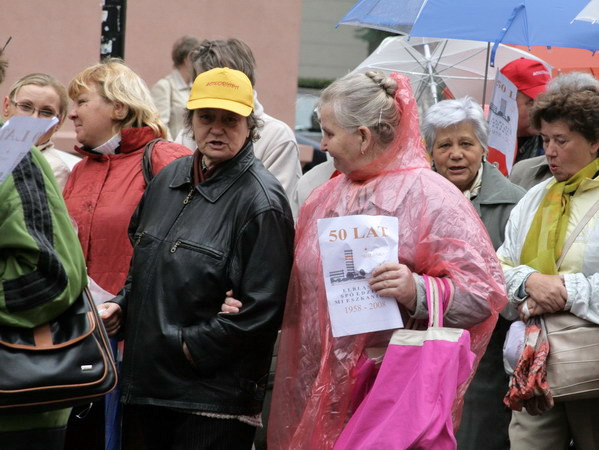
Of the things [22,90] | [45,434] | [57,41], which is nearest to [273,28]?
[57,41]

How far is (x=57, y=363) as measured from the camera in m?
3.34

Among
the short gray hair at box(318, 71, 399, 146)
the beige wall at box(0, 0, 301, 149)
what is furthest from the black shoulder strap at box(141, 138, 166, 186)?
the beige wall at box(0, 0, 301, 149)

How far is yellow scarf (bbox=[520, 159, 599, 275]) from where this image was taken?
447 centimetres

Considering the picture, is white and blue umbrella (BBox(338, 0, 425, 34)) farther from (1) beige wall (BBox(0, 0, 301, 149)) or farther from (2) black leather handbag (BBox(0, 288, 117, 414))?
(2) black leather handbag (BBox(0, 288, 117, 414))

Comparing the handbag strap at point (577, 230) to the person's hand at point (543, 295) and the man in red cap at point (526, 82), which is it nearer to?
the person's hand at point (543, 295)

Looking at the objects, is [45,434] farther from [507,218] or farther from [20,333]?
[507,218]

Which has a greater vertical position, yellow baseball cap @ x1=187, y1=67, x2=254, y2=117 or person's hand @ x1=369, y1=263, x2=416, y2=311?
yellow baseball cap @ x1=187, y1=67, x2=254, y2=117

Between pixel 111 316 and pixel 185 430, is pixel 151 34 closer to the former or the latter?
pixel 111 316

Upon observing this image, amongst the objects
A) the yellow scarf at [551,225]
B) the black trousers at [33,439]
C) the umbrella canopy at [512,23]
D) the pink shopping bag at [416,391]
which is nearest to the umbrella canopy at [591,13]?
the umbrella canopy at [512,23]

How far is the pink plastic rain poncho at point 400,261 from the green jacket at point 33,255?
887 millimetres

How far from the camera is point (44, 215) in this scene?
3.36 meters

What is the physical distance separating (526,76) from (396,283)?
3.79 m

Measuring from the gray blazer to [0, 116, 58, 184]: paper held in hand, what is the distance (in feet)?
9.00

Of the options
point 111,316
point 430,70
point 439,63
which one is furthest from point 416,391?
point 439,63
